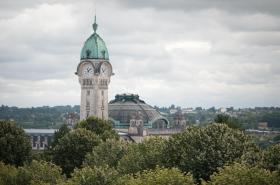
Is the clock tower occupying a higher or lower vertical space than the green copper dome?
lower

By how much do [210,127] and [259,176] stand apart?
2116cm

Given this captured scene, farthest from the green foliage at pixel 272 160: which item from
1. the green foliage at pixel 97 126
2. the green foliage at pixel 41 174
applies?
the green foliage at pixel 97 126

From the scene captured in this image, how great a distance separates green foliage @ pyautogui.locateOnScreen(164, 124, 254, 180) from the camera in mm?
84625

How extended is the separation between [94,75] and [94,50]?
571 cm

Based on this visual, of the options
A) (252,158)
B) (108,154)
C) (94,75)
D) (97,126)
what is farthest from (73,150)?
(94,75)

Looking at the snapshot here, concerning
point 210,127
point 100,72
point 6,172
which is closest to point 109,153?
point 6,172

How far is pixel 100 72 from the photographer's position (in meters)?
194

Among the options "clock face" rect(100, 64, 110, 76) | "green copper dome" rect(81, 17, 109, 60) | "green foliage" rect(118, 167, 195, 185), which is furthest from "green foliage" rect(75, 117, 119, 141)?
"green foliage" rect(118, 167, 195, 185)

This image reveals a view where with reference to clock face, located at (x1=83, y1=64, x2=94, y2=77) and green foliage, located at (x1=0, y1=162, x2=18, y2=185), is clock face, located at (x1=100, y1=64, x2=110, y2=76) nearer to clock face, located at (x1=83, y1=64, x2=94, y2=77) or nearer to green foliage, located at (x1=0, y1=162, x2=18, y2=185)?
clock face, located at (x1=83, y1=64, x2=94, y2=77)

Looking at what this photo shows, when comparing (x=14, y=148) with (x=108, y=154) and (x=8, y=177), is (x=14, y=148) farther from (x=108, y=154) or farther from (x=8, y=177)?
(x=8, y=177)

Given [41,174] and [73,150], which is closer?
[41,174]

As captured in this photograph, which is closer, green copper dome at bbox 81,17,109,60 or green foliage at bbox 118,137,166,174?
green foliage at bbox 118,137,166,174

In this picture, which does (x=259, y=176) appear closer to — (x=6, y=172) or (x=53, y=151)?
(x=6, y=172)

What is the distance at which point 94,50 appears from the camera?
7623 inches
